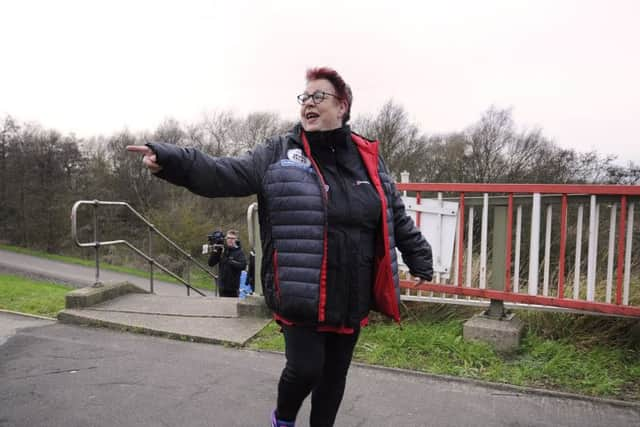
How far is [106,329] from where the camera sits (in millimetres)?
4570

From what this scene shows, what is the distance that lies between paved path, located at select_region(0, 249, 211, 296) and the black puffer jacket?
53.6 feet

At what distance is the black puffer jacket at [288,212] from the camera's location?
6.27 feet

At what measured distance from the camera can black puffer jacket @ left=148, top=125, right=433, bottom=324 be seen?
6.27 ft

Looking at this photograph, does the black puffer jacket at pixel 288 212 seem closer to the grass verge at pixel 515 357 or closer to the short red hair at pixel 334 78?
the short red hair at pixel 334 78

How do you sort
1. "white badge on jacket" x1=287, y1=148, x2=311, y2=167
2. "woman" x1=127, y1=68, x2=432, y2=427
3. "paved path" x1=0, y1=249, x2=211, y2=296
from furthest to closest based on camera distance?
"paved path" x1=0, y1=249, x2=211, y2=296, "white badge on jacket" x1=287, y1=148, x2=311, y2=167, "woman" x1=127, y1=68, x2=432, y2=427

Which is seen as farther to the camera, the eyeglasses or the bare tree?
the bare tree

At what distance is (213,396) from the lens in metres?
3.05

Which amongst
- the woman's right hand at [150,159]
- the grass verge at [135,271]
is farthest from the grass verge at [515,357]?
the grass verge at [135,271]

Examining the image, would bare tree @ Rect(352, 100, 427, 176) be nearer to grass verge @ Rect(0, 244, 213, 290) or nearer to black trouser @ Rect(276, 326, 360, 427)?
grass verge @ Rect(0, 244, 213, 290)

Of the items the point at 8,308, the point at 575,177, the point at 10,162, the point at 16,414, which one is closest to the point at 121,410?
the point at 16,414

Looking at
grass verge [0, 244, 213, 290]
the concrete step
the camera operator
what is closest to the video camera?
the camera operator

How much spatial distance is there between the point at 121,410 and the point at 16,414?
0.59 meters

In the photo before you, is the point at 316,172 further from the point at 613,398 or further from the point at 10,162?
the point at 10,162

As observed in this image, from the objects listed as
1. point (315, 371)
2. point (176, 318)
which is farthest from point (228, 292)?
point (315, 371)
